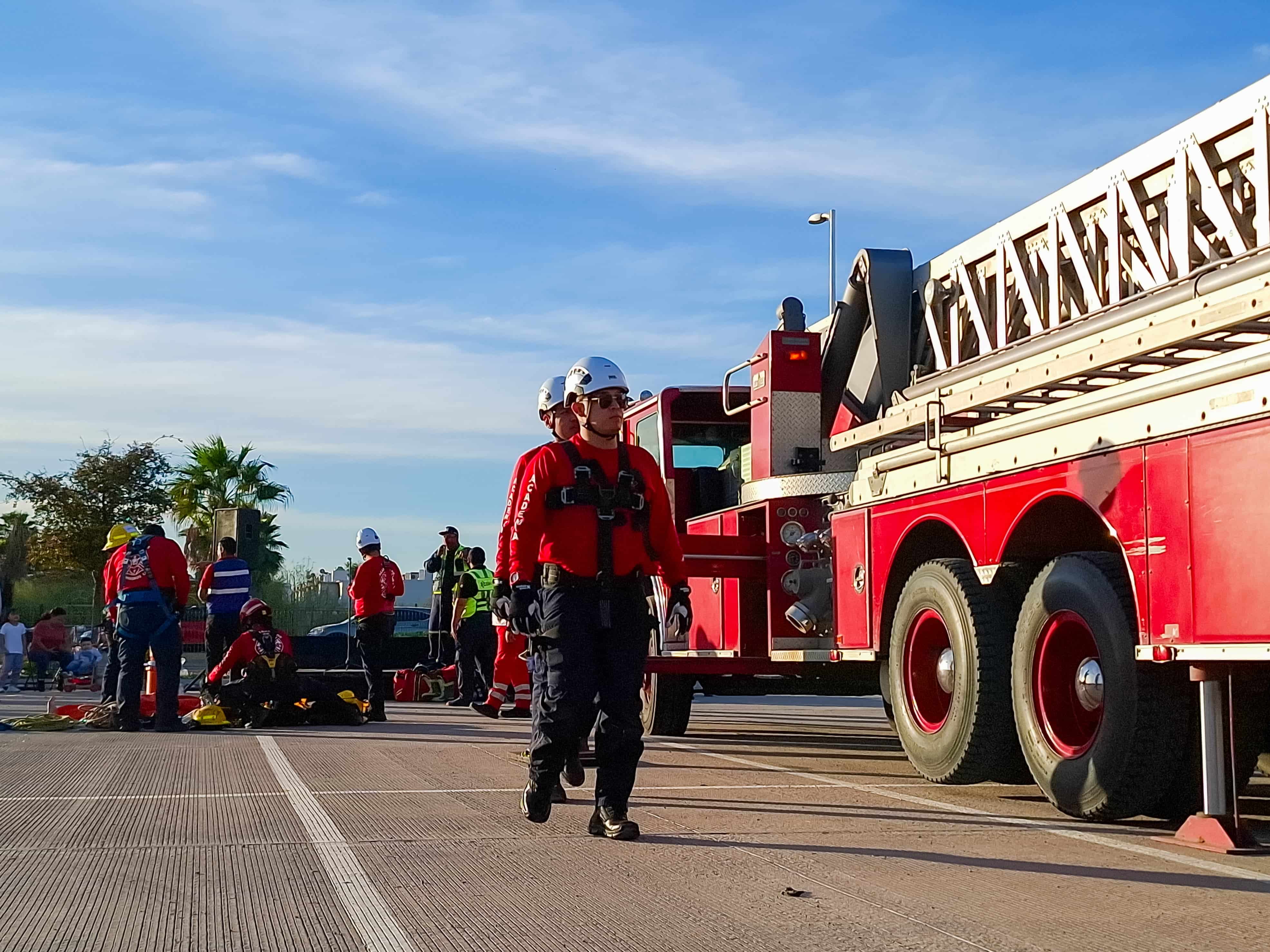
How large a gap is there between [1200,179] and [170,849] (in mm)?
5070

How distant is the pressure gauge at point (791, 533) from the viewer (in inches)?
407

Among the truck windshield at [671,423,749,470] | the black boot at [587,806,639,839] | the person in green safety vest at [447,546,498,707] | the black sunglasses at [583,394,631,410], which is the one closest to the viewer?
the black boot at [587,806,639,839]

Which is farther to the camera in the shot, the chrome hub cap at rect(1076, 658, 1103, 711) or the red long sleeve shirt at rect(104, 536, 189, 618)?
the red long sleeve shirt at rect(104, 536, 189, 618)

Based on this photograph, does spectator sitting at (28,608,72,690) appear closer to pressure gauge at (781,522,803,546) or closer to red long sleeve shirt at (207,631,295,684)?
red long sleeve shirt at (207,631,295,684)

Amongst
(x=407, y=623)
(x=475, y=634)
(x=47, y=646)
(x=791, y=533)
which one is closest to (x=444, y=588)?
(x=475, y=634)

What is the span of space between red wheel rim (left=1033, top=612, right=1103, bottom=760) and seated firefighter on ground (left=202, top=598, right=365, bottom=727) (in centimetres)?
751

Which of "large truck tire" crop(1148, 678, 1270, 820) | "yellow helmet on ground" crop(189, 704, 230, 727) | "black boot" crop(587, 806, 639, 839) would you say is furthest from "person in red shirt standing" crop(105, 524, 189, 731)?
"large truck tire" crop(1148, 678, 1270, 820)

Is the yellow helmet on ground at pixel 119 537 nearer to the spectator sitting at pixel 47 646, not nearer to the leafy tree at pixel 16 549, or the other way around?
the spectator sitting at pixel 47 646

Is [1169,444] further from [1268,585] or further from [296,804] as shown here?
[296,804]

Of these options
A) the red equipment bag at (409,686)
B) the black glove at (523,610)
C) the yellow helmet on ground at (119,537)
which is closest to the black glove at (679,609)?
the black glove at (523,610)

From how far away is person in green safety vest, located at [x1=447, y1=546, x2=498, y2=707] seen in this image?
15.9 metres

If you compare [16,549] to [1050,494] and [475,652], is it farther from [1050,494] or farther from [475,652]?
[1050,494]

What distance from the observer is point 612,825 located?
605 centimetres

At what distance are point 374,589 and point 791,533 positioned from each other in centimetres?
517
